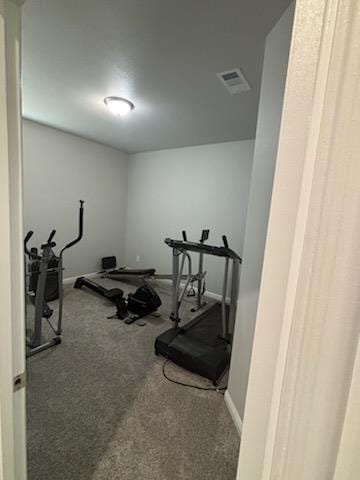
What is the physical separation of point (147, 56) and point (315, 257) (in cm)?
209

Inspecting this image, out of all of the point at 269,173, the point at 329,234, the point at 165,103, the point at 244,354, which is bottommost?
the point at 244,354

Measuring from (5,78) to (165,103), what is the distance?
7.40 feet

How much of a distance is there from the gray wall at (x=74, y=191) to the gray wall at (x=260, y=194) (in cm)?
343

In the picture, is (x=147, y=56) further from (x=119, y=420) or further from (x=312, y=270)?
(x=119, y=420)

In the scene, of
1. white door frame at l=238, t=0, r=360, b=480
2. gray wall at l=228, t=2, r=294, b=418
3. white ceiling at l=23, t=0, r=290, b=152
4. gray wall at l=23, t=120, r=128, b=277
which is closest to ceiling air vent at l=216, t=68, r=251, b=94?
white ceiling at l=23, t=0, r=290, b=152

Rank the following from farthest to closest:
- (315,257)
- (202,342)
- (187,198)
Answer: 1. (187,198)
2. (202,342)
3. (315,257)

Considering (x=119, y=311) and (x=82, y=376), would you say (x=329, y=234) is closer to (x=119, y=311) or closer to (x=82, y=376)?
(x=82, y=376)

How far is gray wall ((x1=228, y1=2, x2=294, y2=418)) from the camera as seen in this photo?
134 centimetres

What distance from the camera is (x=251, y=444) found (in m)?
0.45

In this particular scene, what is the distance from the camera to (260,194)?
4.95 feet

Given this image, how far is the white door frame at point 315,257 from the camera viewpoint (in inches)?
13.4

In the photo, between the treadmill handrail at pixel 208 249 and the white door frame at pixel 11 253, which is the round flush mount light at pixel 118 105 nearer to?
the treadmill handrail at pixel 208 249

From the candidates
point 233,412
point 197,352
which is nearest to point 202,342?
point 197,352

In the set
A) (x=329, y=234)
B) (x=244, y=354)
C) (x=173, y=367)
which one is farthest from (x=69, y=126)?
(x=329, y=234)
